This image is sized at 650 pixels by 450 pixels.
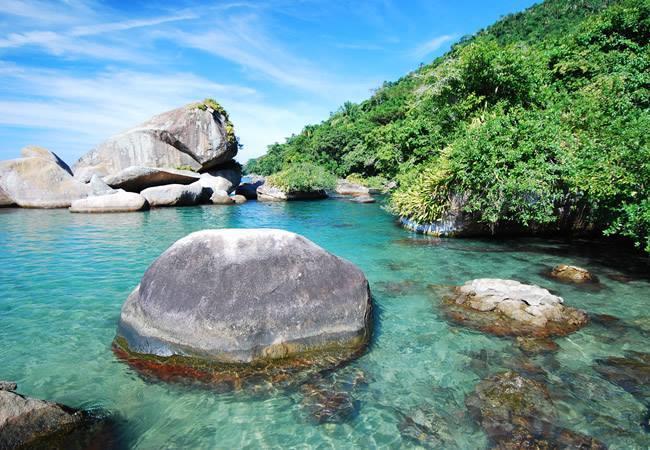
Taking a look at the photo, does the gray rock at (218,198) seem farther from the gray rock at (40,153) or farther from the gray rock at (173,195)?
the gray rock at (40,153)

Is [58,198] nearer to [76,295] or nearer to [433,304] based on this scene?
[76,295]

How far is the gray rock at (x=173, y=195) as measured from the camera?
1065 inches

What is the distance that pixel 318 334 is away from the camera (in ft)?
19.4

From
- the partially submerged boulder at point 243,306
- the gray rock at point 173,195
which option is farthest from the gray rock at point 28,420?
the gray rock at point 173,195

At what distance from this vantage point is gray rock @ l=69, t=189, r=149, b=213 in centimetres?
2298

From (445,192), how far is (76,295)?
12.1m

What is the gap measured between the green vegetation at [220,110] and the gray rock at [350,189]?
12.2 metres

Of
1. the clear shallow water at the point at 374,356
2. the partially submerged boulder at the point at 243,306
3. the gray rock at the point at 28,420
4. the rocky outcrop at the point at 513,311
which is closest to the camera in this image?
the gray rock at the point at 28,420

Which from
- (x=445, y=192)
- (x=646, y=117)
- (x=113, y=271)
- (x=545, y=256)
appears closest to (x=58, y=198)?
(x=113, y=271)

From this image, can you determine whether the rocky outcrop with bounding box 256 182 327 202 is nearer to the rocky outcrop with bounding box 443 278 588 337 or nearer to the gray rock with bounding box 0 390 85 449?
the rocky outcrop with bounding box 443 278 588 337

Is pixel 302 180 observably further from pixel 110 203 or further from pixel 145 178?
pixel 110 203

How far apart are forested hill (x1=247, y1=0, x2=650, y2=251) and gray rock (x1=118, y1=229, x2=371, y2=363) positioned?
7373 mm

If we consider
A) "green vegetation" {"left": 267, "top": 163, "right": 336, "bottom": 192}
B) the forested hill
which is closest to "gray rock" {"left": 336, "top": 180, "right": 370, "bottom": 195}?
"green vegetation" {"left": 267, "top": 163, "right": 336, "bottom": 192}

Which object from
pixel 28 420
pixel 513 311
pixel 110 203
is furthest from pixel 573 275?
pixel 110 203
